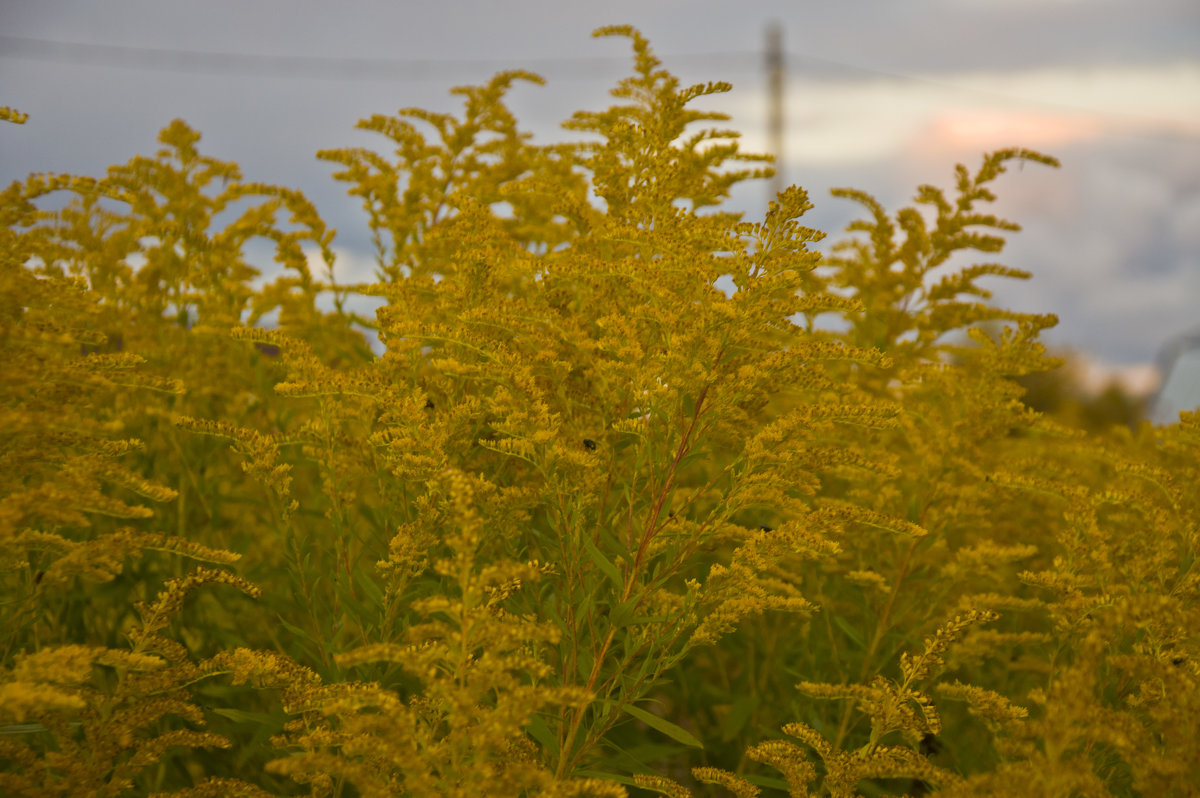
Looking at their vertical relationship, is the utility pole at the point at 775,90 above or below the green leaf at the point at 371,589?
above

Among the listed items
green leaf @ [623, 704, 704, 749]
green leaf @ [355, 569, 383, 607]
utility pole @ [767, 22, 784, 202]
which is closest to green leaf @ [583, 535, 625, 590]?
green leaf @ [623, 704, 704, 749]

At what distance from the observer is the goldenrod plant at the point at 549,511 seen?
2.10m

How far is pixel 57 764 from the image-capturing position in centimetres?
218

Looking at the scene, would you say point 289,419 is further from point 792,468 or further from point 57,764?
point 792,468

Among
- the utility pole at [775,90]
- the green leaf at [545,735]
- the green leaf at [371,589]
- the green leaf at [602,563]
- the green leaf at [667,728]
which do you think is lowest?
the green leaf at [545,735]

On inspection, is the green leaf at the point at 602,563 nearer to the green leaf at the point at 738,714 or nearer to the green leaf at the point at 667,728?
the green leaf at the point at 667,728

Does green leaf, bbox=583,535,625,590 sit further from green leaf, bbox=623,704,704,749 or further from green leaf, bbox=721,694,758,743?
green leaf, bbox=721,694,758,743

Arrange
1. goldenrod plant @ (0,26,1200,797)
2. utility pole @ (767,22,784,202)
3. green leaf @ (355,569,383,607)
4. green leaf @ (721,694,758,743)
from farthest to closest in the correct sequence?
utility pole @ (767,22,784,202), green leaf @ (721,694,758,743), green leaf @ (355,569,383,607), goldenrod plant @ (0,26,1200,797)

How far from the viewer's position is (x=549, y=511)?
2.55 metres

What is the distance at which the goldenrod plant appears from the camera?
6.88 ft

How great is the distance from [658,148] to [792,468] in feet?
3.67

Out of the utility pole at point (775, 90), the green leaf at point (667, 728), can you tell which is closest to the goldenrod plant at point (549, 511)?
the green leaf at point (667, 728)

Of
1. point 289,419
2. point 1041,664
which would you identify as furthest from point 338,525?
point 1041,664

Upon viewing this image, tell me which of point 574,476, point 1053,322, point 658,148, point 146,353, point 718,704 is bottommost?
point 718,704
